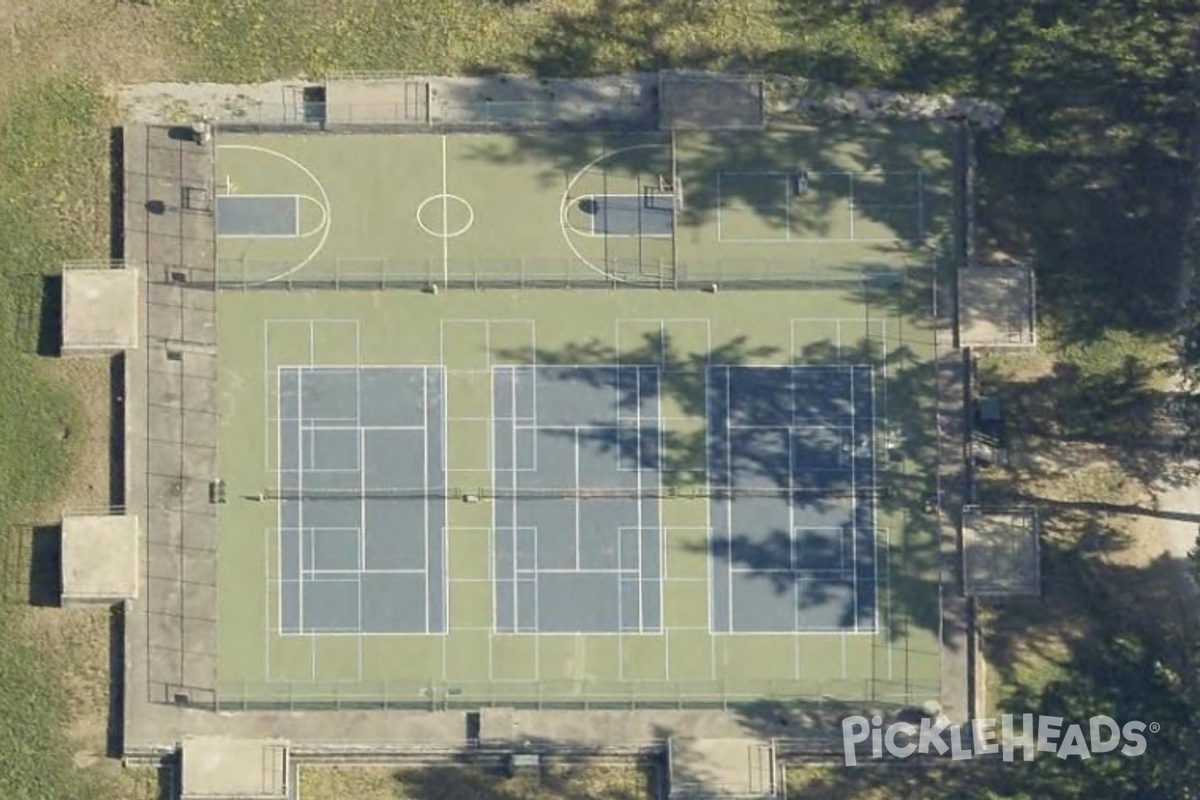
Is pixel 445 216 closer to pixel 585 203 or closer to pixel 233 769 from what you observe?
pixel 585 203

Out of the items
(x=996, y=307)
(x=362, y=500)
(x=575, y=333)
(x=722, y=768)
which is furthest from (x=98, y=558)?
(x=996, y=307)

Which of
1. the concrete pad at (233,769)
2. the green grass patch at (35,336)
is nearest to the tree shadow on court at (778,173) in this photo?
the green grass patch at (35,336)

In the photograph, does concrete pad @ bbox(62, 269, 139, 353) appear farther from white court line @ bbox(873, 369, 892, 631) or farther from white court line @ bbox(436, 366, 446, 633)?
white court line @ bbox(873, 369, 892, 631)

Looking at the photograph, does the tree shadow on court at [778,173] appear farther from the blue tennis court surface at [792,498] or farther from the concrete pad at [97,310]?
the concrete pad at [97,310]

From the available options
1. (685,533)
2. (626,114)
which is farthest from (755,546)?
(626,114)

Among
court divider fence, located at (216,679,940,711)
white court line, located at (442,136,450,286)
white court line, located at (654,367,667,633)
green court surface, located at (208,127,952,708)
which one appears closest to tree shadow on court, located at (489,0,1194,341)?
green court surface, located at (208,127,952,708)

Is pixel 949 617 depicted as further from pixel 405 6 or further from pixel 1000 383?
pixel 405 6
